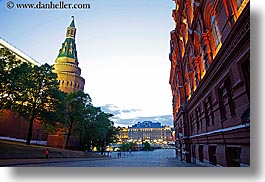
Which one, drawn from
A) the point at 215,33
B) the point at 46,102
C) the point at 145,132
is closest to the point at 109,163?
the point at 145,132

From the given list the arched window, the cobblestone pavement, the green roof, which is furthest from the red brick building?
the green roof

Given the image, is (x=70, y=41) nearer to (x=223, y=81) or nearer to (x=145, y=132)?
(x=223, y=81)

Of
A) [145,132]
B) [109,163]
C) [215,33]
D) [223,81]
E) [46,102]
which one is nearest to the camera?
[223,81]

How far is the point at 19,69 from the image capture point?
39.5 feet

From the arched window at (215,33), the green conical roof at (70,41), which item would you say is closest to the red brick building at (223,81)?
the arched window at (215,33)

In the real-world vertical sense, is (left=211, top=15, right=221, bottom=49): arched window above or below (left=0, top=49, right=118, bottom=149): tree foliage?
above

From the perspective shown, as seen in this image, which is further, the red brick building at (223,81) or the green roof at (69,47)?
the green roof at (69,47)

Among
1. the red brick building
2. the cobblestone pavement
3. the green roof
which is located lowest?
the cobblestone pavement

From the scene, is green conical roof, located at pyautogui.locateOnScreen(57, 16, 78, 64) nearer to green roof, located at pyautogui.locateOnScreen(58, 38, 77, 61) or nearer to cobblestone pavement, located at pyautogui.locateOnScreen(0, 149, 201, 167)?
green roof, located at pyautogui.locateOnScreen(58, 38, 77, 61)

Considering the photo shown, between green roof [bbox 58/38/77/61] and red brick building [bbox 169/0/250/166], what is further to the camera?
green roof [bbox 58/38/77/61]

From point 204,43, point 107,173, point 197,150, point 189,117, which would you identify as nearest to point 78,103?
point 189,117

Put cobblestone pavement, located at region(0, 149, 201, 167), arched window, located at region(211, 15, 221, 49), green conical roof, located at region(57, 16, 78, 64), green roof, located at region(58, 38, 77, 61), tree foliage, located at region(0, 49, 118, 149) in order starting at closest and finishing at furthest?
cobblestone pavement, located at region(0, 149, 201, 167), arched window, located at region(211, 15, 221, 49), green conical roof, located at region(57, 16, 78, 64), green roof, located at region(58, 38, 77, 61), tree foliage, located at region(0, 49, 118, 149)

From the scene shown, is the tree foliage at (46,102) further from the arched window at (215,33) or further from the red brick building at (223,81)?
the arched window at (215,33)

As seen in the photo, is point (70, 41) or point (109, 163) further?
point (70, 41)
